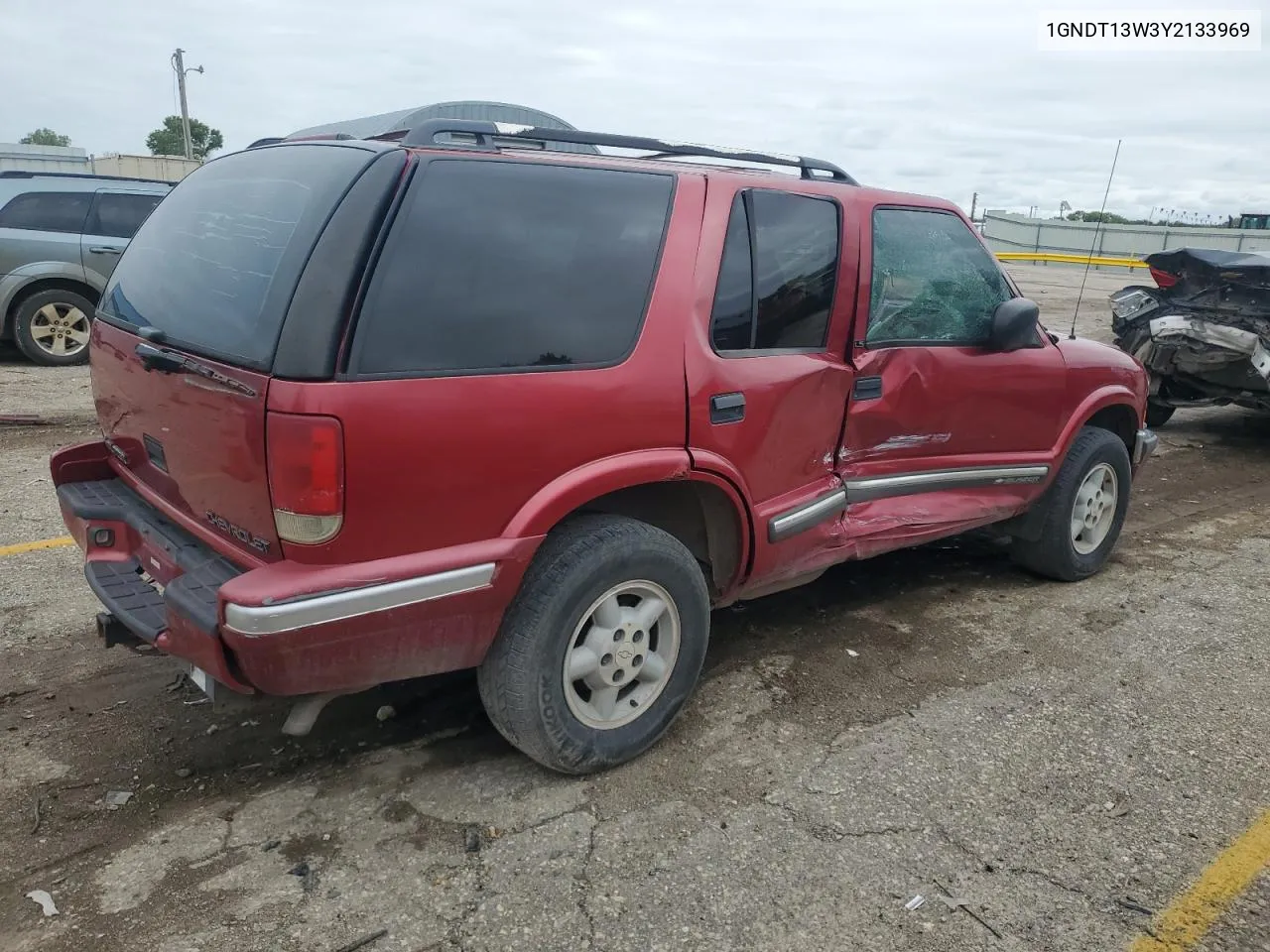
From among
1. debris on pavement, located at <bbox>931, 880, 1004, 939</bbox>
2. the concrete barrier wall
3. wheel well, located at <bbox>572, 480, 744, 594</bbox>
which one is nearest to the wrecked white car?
wheel well, located at <bbox>572, 480, 744, 594</bbox>

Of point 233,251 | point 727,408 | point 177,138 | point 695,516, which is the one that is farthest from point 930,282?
point 177,138

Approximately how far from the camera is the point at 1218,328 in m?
7.79

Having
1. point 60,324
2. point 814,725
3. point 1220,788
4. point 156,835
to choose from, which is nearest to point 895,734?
point 814,725

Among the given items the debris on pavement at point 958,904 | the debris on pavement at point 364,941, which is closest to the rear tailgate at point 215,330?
the debris on pavement at point 364,941

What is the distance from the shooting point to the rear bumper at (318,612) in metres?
2.30

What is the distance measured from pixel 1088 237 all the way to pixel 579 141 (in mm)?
35329

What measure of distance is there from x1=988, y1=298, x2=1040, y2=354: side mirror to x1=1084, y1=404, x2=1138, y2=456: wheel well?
105 cm

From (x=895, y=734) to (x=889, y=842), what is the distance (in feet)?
2.02

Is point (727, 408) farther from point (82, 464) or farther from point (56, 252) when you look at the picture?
point (56, 252)

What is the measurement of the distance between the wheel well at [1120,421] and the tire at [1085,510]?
4.6 inches

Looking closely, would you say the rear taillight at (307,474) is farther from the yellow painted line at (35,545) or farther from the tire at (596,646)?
the yellow painted line at (35,545)

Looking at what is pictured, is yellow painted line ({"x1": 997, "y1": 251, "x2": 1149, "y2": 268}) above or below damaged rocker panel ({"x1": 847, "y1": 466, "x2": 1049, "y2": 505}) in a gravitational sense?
above

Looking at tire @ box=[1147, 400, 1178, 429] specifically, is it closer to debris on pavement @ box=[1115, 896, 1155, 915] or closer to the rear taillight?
debris on pavement @ box=[1115, 896, 1155, 915]

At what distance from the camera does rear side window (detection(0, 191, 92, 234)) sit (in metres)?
9.15
